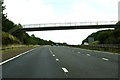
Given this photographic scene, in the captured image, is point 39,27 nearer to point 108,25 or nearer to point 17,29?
point 17,29

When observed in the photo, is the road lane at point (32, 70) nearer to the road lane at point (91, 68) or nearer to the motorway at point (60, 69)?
the motorway at point (60, 69)

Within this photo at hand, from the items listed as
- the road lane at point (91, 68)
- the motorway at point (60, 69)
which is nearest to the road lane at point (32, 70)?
the motorway at point (60, 69)

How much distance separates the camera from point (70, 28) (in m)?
97.6

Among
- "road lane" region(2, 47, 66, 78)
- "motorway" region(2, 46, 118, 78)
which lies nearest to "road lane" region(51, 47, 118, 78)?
"motorway" region(2, 46, 118, 78)

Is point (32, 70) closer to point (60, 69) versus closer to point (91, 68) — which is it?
point (60, 69)

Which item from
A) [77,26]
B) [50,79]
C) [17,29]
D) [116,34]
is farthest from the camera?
[116,34]

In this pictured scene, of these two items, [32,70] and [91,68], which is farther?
[91,68]

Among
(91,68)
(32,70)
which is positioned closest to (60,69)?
(32,70)

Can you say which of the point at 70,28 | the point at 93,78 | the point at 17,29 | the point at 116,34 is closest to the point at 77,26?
the point at 70,28

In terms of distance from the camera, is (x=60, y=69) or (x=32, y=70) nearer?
(x=32, y=70)

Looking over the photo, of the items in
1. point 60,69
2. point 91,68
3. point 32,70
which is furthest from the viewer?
point 91,68

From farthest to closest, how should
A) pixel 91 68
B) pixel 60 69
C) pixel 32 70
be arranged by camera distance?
pixel 91 68
pixel 60 69
pixel 32 70

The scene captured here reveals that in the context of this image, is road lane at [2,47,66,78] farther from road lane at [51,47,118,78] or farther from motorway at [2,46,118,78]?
road lane at [51,47,118,78]

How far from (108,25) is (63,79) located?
277 feet
